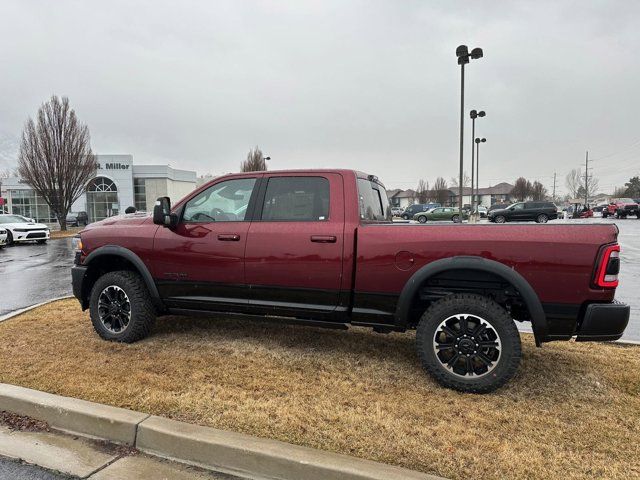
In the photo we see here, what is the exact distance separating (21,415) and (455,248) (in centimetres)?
364

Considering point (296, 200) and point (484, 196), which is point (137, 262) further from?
point (484, 196)

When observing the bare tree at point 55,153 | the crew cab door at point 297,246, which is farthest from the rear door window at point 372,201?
the bare tree at point 55,153

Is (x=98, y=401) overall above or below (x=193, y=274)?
below

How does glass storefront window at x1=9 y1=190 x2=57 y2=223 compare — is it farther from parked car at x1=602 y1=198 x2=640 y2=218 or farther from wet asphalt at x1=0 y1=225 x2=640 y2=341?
parked car at x1=602 y1=198 x2=640 y2=218

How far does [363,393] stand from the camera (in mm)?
3596

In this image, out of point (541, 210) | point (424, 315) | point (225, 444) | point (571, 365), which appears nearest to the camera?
point (225, 444)

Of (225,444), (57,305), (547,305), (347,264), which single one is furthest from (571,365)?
(57,305)

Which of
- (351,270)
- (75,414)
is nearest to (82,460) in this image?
(75,414)

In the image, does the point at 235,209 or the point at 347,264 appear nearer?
the point at 347,264

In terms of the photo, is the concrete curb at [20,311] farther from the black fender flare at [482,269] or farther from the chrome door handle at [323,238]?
the black fender flare at [482,269]

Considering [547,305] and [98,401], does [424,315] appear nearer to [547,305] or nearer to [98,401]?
[547,305]

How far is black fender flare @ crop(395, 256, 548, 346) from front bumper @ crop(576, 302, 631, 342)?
293mm

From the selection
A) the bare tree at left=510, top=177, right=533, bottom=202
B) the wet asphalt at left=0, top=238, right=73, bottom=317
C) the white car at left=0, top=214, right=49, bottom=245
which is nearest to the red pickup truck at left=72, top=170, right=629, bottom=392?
the wet asphalt at left=0, top=238, right=73, bottom=317

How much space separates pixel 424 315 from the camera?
12.3ft
